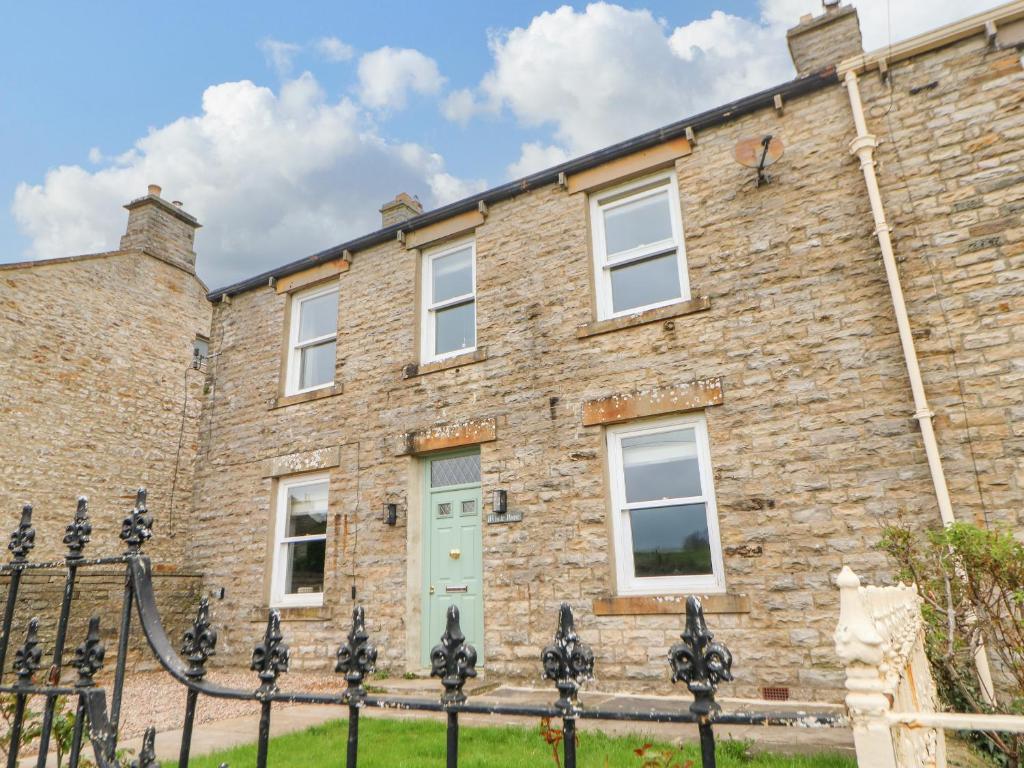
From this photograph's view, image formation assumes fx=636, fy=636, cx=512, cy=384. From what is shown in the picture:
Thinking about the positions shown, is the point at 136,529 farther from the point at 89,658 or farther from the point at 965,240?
the point at 965,240

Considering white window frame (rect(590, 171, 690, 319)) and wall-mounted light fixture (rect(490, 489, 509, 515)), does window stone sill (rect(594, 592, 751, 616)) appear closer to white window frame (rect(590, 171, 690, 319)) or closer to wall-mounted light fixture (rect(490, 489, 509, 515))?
wall-mounted light fixture (rect(490, 489, 509, 515))

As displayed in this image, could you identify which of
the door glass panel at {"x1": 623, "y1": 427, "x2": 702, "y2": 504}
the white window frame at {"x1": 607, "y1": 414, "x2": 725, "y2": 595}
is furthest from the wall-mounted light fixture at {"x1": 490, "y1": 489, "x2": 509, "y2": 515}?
the door glass panel at {"x1": 623, "y1": 427, "x2": 702, "y2": 504}

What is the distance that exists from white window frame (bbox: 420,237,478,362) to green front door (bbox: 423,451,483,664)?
1519mm

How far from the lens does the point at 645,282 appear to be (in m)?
7.96

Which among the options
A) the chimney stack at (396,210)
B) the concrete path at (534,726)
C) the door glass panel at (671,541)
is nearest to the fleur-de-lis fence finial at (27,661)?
the concrete path at (534,726)

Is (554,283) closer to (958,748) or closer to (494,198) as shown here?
(494,198)

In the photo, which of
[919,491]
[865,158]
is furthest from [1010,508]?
[865,158]

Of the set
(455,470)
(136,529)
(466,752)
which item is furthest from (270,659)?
(455,470)

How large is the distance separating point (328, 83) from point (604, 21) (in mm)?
8077

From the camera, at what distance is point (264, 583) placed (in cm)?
950

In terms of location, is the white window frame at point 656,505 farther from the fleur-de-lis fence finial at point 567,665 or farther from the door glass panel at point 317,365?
the fleur-de-lis fence finial at point 567,665

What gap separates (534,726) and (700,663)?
14.5ft

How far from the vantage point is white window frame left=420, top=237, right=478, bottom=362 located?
29.9ft

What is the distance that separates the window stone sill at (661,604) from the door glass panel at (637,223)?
426cm
